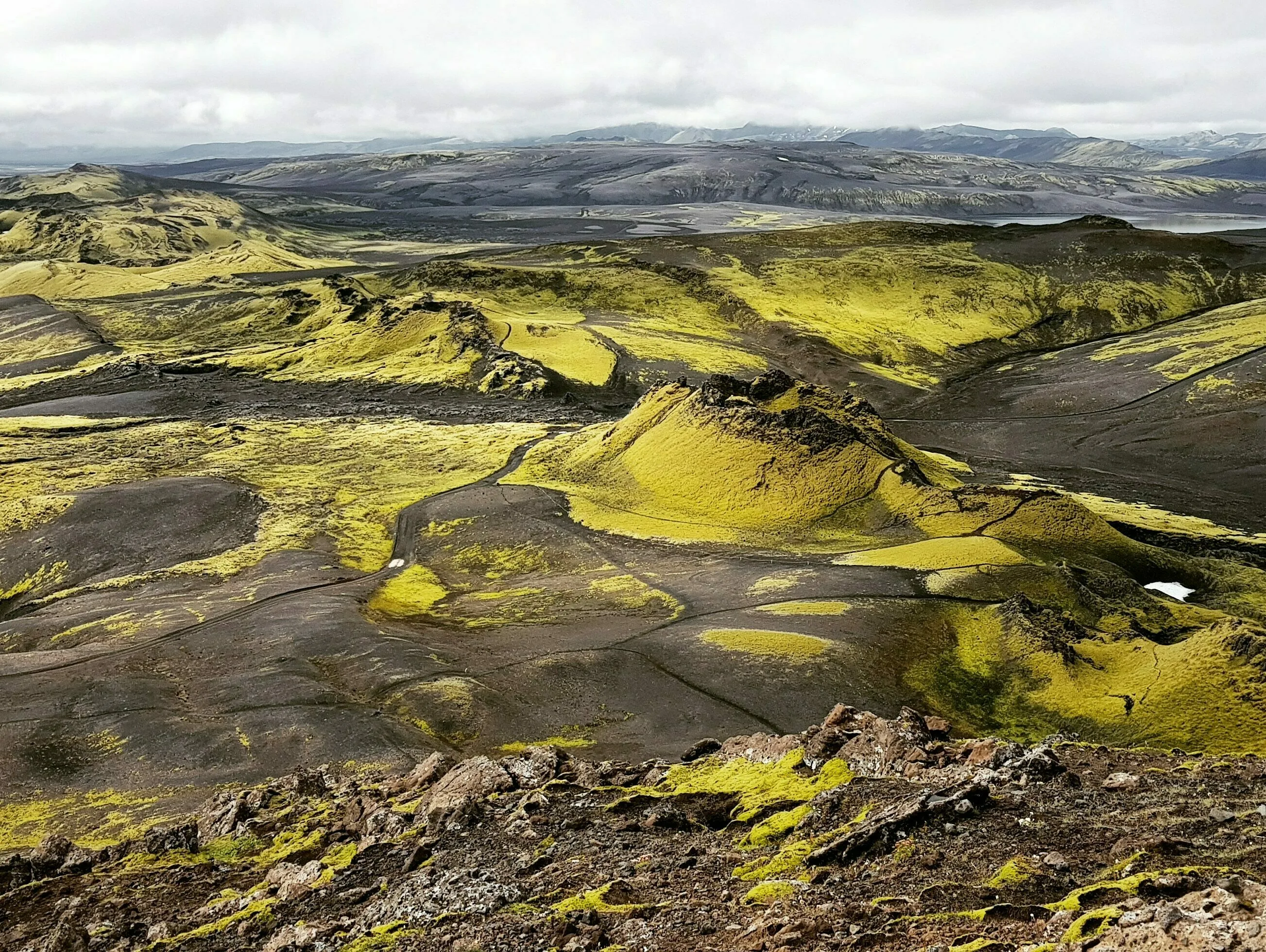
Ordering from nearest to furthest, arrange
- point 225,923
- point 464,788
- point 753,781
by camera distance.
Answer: point 225,923 < point 753,781 < point 464,788

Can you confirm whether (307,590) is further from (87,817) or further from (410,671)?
(87,817)

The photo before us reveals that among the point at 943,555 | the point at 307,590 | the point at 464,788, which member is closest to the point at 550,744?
the point at 464,788

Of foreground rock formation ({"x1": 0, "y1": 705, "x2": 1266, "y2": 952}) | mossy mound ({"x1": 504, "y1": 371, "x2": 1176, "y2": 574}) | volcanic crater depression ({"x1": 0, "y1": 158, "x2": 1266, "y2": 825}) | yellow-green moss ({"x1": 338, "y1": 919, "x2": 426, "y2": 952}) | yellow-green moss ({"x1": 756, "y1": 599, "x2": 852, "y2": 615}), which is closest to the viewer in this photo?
foreground rock formation ({"x1": 0, "y1": 705, "x2": 1266, "y2": 952})

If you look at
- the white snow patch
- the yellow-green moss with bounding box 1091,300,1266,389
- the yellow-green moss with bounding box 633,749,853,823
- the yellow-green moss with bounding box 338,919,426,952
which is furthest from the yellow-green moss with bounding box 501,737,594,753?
the yellow-green moss with bounding box 1091,300,1266,389

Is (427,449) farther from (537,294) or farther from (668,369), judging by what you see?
(537,294)

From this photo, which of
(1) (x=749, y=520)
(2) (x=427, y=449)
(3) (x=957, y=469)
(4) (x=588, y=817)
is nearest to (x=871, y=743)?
(4) (x=588, y=817)

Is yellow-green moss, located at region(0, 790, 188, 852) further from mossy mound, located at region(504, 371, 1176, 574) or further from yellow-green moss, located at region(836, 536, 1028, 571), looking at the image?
yellow-green moss, located at region(836, 536, 1028, 571)

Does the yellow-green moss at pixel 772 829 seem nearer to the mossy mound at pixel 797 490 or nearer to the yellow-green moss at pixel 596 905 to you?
the yellow-green moss at pixel 596 905
